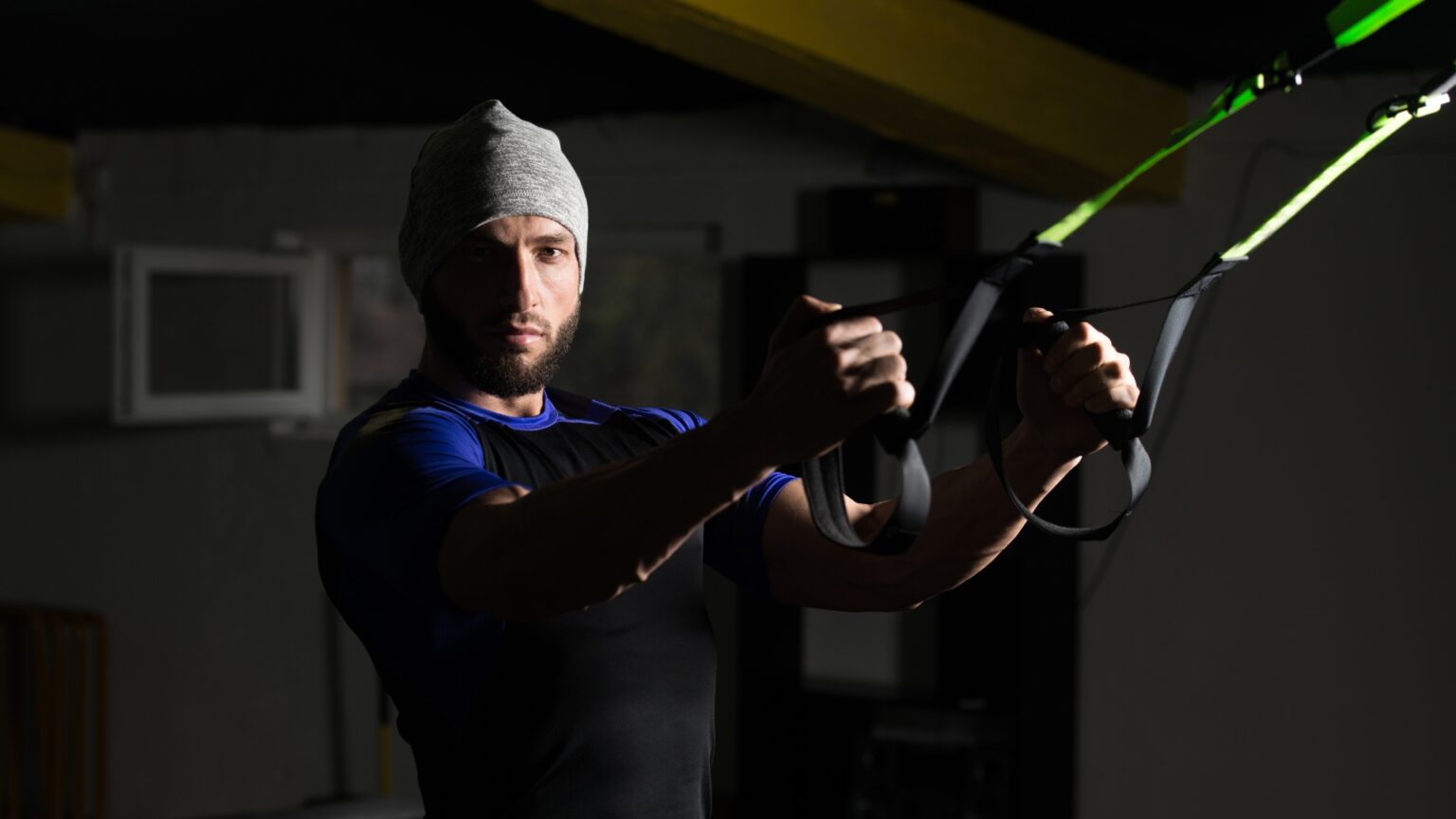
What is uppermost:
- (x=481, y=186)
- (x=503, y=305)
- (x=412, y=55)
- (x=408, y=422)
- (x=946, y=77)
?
(x=412, y=55)

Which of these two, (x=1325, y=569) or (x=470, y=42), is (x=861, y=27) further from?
(x=1325, y=569)

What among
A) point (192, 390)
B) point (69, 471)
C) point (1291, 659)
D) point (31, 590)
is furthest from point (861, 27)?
point (31, 590)

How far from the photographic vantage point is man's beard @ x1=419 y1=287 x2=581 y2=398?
1282 millimetres

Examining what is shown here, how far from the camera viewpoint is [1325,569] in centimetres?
335

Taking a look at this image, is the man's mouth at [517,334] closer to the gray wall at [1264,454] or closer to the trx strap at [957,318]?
the trx strap at [957,318]

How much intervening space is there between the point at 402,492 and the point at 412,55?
2.59 metres

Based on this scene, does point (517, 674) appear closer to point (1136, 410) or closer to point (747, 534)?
point (747, 534)

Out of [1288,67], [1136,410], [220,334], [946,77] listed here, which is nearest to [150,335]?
[220,334]

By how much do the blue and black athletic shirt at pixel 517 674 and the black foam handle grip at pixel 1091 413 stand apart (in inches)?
16.7

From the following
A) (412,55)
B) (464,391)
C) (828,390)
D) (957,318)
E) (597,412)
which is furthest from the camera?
(412,55)

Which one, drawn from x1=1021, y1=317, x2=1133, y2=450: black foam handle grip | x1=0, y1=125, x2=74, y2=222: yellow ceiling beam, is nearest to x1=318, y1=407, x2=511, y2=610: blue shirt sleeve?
x1=1021, y1=317, x2=1133, y2=450: black foam handle grip

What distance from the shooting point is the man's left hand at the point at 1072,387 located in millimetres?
1126

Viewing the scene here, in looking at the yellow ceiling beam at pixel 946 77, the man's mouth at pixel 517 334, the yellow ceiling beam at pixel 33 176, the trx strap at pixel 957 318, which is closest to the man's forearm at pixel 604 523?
the trx strap at pixel 957 318

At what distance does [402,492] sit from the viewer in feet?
3.48
